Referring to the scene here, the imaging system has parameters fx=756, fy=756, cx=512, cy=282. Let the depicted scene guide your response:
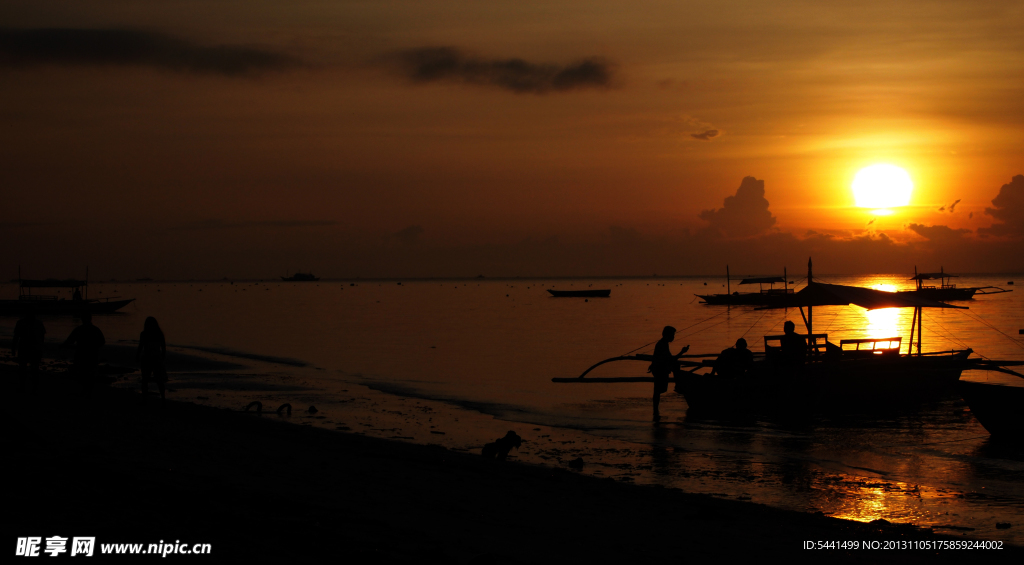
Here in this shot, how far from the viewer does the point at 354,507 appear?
7617mm

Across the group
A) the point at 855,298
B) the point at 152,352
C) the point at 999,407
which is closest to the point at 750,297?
the point at 855,298

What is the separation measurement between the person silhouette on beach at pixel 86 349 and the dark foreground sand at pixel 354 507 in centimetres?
345

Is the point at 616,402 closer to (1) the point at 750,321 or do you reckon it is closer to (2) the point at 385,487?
(2) the point at 385,487

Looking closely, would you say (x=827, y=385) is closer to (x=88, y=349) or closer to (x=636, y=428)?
(x=636, y=428)

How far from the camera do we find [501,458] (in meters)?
12.4

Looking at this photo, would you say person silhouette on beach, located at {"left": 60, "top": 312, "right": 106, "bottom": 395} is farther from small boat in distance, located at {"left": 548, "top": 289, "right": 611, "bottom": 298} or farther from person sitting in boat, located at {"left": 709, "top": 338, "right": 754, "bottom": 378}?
small boat in distance, located at {"left": 548, "top": 289, "right": 611, "bottom": 298}

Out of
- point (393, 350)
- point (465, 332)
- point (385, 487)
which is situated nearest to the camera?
point (385, 487)

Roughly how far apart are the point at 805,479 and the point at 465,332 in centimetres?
4289

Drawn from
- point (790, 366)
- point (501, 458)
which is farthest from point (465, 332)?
point (501, 458)

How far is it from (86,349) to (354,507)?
10.2 meters

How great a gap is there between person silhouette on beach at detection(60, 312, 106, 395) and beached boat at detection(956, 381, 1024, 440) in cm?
1765

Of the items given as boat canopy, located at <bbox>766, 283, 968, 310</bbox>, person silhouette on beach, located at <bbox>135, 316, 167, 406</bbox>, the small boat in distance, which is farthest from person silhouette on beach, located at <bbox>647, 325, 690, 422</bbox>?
the small boat in distance

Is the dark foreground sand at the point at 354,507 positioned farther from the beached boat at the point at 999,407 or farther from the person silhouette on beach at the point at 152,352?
the beached boat at the point at 999,407

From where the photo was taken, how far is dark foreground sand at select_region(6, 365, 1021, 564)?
6016 mm
